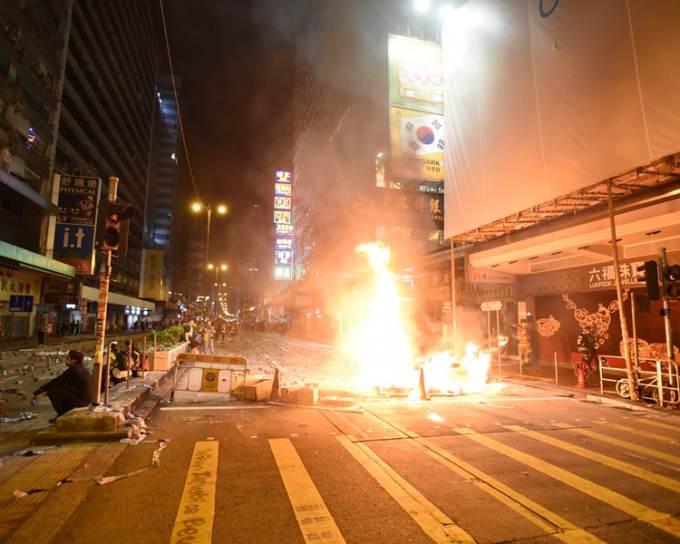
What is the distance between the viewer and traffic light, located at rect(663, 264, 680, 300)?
8133 mm

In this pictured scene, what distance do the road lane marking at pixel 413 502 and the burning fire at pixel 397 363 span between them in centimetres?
482

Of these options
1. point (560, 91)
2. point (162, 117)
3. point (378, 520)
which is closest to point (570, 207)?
point (560, 91)

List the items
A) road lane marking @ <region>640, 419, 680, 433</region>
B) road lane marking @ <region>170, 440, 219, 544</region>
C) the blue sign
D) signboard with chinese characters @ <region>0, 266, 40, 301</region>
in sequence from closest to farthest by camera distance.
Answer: road lane marking @ <region>170, 440, 219, 544</region> → road lane marking @ <region>640, 419, 680, 433</region> → the blue sign → signboard with chinese characters @ <region>0, 266, 40, 301</region>

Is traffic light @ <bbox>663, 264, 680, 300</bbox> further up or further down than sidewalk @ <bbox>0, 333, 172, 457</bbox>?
further up

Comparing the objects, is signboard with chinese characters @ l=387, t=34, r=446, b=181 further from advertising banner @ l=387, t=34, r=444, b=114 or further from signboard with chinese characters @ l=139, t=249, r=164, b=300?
signboard with chinese characters @ l=139, t=249, r=164, b=300

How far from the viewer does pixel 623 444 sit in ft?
19.1

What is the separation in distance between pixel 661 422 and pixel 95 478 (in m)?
9.41

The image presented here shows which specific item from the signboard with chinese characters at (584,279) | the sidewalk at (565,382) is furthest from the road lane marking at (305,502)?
the signboard with chinese characters at (584,279)

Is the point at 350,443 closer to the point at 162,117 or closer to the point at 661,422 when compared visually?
the point at 661,422

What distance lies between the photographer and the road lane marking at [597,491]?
3.38 meters

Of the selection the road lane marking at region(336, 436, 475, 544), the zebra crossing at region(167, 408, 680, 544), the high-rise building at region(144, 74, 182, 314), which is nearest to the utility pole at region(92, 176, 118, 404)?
the zebra crossing at region(167, 408, 680, 544)

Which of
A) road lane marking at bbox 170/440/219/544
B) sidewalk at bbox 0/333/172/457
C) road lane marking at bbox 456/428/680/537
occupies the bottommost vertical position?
road lane marking at bbox 456/428/680/537

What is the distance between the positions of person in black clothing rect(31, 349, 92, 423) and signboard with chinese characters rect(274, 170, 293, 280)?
2012 inches

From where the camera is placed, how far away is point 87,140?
3781cm
